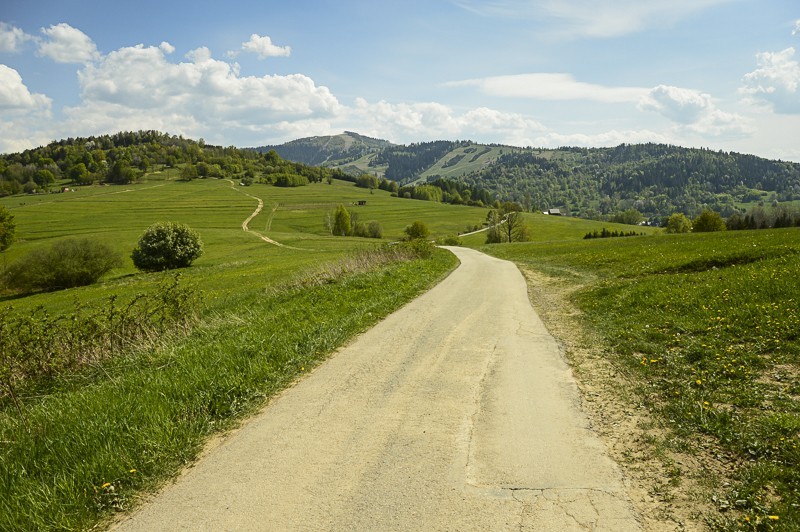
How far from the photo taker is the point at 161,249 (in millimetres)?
51625

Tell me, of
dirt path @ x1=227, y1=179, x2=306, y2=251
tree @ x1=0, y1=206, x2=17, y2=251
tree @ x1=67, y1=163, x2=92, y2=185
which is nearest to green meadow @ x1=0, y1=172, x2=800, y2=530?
dirt path @ x1=227, y1=179, x2=306, y2=251

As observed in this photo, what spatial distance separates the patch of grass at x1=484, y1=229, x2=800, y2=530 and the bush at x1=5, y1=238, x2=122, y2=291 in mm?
49671

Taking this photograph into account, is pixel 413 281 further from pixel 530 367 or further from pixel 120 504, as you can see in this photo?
pixel 120 504

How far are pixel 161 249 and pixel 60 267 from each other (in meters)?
9.98

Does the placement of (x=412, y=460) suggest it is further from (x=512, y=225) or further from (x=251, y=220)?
(x=251, y=220)

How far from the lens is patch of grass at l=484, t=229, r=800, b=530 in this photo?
5.04 meters

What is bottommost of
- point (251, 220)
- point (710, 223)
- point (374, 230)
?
point (374, 230)

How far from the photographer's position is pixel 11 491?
5.37m

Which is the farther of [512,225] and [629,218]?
[629,218]

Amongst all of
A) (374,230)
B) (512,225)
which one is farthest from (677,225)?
(374,230)

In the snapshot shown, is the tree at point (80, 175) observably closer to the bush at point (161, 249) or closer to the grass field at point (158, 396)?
the bush at point (161, 249)

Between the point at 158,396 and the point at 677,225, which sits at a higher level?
the point at 677,225

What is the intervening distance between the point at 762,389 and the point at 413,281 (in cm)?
1551

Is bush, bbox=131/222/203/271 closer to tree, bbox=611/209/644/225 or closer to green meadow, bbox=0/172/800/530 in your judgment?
green meadow, bbox=0/172/800/530
